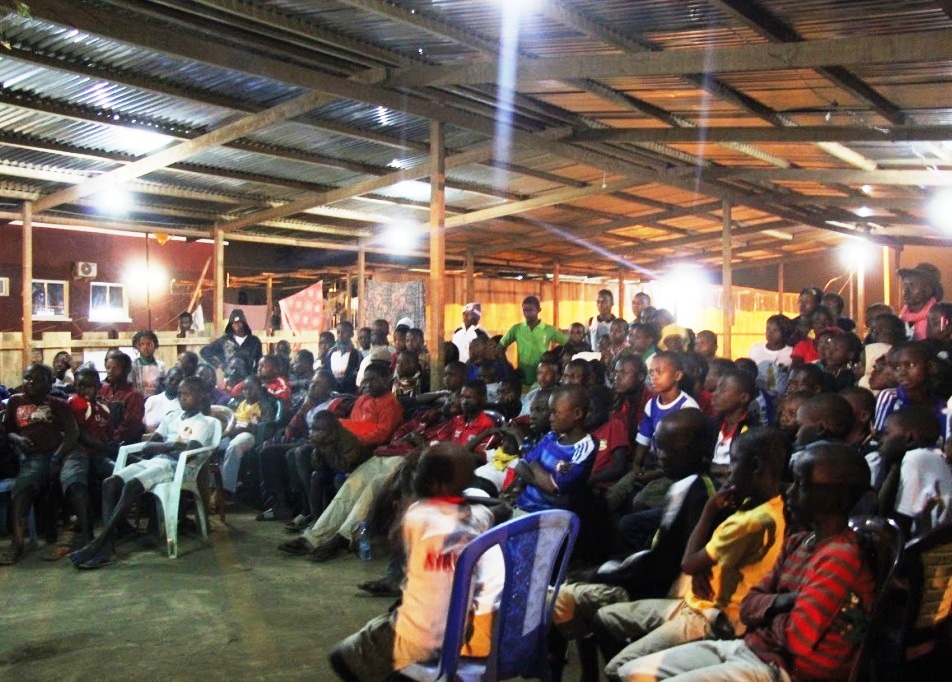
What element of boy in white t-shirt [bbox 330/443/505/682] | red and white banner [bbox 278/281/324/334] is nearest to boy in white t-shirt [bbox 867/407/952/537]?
boy in white t-shirt [bbox 330/443/505/682]

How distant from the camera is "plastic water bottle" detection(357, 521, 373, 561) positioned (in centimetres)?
641

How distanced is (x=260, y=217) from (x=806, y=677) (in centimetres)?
1053

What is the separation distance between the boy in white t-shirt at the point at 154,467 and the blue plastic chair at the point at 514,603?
422 cm

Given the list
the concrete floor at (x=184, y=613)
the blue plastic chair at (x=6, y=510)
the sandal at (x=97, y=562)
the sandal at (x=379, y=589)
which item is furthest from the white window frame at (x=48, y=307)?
the sandal at (x=379, y=589)

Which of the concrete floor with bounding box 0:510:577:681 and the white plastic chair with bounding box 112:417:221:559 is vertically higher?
the white plastic chair with bounding box 112:417:221:559

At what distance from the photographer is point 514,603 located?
3029mm

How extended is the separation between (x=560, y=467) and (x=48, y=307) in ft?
43.3

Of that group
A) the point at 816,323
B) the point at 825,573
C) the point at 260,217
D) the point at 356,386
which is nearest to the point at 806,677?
the point at 825,573

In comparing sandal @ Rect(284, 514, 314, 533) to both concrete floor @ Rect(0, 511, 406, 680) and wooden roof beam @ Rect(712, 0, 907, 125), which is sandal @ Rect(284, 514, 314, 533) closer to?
concrete floor @ Rect(0, 511, 406, 680)

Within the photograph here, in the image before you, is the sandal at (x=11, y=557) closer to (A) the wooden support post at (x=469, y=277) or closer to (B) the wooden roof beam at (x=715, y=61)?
(B) the wooden roof beam at (x=715, y=61)

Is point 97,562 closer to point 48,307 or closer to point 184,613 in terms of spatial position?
point 184,613

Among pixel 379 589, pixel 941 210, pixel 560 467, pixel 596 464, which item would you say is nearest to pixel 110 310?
pixel 379 589

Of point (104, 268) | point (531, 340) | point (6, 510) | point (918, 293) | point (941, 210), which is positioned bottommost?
point (6, 510)

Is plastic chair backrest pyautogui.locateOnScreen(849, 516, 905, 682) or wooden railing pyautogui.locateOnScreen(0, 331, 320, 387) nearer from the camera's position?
plastic chair backrest pyautogui.locateOnScreen(849, 516, 905, 682)
